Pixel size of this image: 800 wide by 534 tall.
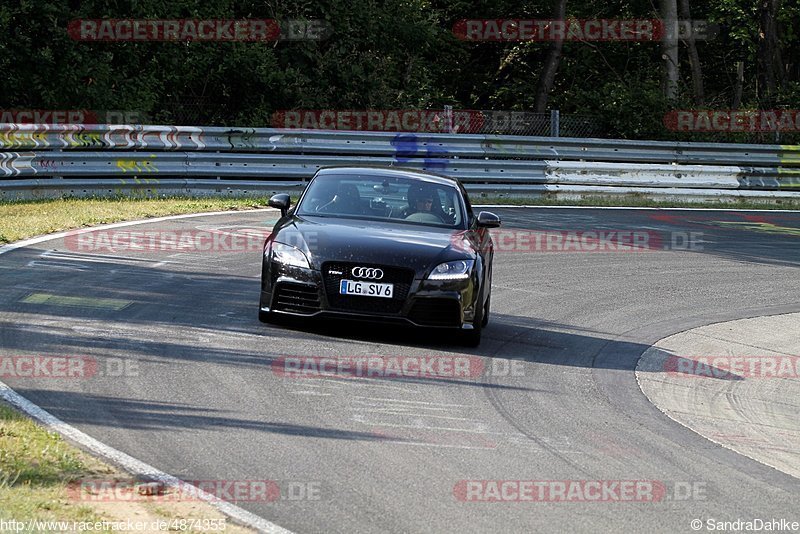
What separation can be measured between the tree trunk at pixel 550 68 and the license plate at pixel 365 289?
26.4 m

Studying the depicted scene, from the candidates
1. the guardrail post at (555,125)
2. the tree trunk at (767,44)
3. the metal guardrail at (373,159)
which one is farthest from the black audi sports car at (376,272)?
the tree trunk at (767,44)

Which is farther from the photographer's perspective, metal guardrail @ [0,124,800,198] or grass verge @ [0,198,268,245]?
metal guardrail @ [0,124,800,198]

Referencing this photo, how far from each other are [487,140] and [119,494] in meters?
18.9

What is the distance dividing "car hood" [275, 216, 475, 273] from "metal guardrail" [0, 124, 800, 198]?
9.18m

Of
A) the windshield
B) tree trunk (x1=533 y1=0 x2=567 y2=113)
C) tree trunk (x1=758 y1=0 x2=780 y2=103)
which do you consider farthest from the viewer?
tree trunk (x1=533 y1=0 x2=567 y2=113)

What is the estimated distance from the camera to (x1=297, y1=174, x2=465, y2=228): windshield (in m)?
11.6

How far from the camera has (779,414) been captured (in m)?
9.54

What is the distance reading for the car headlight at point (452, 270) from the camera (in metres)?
10.4

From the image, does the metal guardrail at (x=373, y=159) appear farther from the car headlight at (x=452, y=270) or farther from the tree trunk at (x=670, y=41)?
the car headlight at (x=452, y=270)

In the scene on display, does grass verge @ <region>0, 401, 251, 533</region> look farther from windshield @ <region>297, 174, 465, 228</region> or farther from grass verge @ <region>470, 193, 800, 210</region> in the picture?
grass verge @ <region>470, 193, 800, 210</region>

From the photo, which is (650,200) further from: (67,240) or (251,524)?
(251,524)

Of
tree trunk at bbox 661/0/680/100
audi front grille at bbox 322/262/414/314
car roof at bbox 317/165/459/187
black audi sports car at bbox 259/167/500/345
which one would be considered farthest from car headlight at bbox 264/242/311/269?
tree trunk at bbox 661/0/680/100

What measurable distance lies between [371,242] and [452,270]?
72 cm

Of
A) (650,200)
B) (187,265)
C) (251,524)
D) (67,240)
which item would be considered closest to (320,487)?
(251,524)
